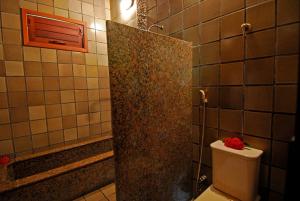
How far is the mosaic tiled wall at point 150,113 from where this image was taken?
2.83 ft

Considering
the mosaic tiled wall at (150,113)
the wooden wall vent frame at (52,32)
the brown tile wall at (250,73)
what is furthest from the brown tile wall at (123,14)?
the mosaic tiled wall at (150,113)

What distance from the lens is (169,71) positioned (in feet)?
3.80

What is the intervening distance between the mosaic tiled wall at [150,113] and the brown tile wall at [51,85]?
1.61 metres

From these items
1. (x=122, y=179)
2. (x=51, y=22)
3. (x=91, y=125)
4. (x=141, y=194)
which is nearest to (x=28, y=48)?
(x=51, y=22)

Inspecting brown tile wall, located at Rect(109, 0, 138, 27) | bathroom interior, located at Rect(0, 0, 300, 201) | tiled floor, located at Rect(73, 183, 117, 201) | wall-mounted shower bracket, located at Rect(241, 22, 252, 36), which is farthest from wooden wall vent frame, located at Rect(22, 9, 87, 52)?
wall-mounted shower bracket, located at Rect(241, 22, 252, 36)

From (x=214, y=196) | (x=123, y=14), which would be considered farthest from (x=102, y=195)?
(x=123, y=14)

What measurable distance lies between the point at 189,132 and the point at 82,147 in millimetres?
1543

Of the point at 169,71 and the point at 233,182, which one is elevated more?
the point at 169,71

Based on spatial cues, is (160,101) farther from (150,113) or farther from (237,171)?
(237,171)

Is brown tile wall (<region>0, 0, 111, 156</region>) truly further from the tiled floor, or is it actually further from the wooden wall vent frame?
the tiled floor

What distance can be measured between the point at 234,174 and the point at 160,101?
703 millimetres

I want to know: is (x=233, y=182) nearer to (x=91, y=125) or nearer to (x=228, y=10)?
(x=228, y=10)

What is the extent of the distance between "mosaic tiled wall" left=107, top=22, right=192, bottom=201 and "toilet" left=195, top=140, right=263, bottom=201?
0.97 ft

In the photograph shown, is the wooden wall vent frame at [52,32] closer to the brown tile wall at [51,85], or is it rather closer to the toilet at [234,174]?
the brown tile wall at [51,85]
